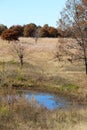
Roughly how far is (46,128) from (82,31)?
79.5 feet

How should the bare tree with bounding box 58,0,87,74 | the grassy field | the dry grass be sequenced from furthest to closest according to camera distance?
1. the bare tree with bounding box 58,0,87,74
2. the grassy field
3. the dry grass

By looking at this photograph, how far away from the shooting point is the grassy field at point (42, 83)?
14672 millimetres

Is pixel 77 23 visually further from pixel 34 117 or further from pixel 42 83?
pixel 34 117

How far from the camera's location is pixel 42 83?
34.0 m

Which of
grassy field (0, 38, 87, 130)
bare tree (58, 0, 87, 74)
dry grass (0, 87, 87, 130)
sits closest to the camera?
dry grass (0, 87, 87, 130)

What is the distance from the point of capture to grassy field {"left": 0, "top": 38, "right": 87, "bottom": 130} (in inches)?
578

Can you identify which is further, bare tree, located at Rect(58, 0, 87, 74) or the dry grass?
bare tree, located at Rect(58, 0, 87, 74)

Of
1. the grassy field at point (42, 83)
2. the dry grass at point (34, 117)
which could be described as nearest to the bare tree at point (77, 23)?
the grassy field at point (42, 83)

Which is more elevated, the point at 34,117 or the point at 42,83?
the point at 34,117

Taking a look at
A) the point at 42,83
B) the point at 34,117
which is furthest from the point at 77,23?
the point at 34,117

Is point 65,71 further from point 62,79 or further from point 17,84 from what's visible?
point 17,84

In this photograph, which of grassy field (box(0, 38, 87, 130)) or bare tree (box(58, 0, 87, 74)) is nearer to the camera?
grassy field (box(0, 38, 87, 130))

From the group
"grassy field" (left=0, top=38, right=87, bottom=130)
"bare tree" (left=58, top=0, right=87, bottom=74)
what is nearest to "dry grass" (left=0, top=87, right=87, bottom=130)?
"grassy field" (left=0, top=38, right=87, bottom=130)

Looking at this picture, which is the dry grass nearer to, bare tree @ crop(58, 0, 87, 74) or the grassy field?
the grassy field
